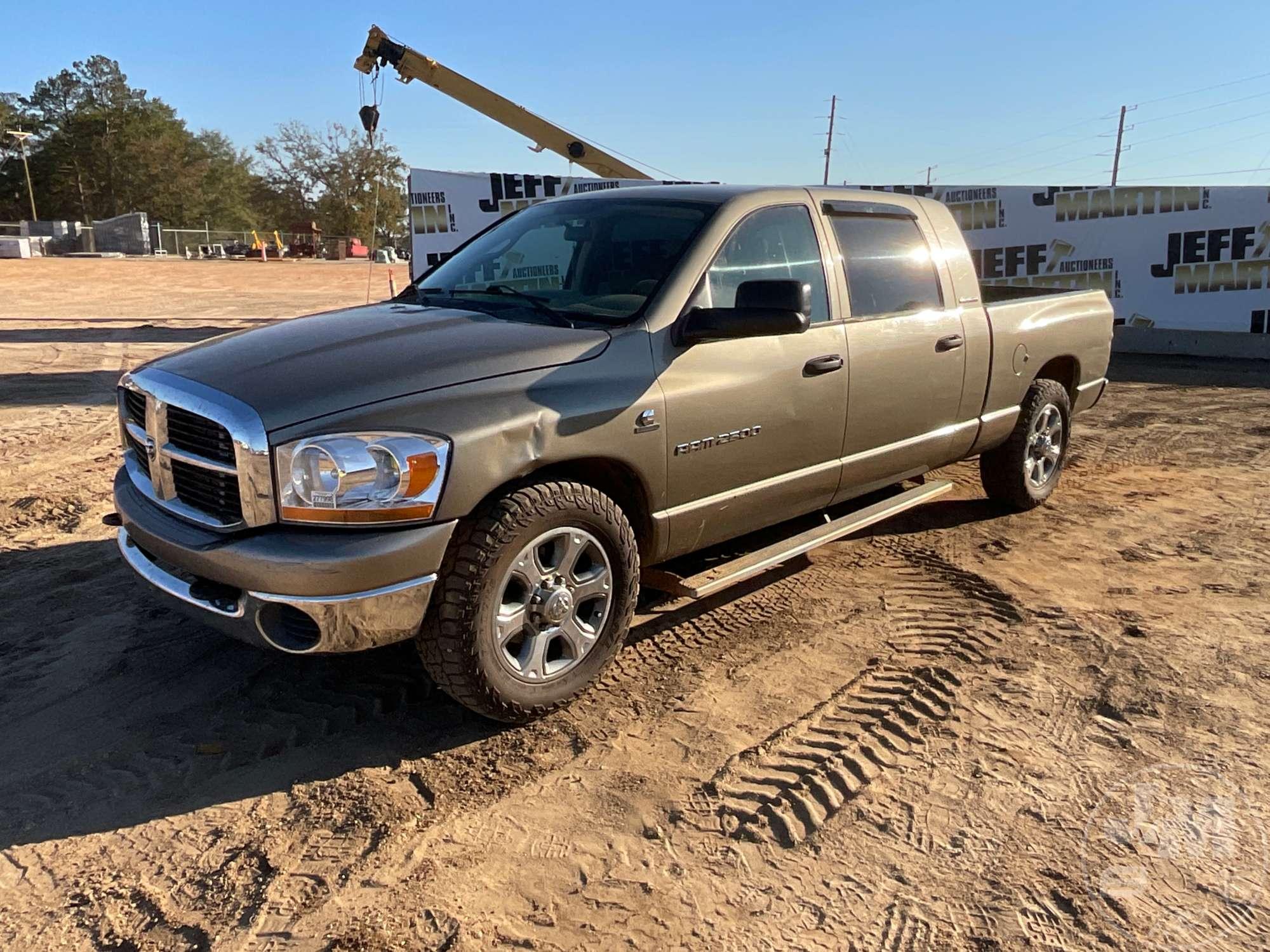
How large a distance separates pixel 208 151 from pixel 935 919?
90.3m

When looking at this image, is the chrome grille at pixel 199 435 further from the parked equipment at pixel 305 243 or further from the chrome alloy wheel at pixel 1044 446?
the parked equipment at pixel 305 243

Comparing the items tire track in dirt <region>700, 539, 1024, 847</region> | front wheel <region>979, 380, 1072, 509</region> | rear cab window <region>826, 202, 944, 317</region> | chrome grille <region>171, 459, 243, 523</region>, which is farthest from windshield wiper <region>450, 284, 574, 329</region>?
front wheel <region>979, 380, 1072, 509</region>

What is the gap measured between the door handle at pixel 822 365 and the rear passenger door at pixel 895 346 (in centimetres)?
12

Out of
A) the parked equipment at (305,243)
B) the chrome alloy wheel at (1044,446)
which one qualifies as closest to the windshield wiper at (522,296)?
the chrome alloy wheel at (1044,446)

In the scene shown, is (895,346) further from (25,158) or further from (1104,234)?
(25,158)

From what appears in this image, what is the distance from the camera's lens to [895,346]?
4.70m

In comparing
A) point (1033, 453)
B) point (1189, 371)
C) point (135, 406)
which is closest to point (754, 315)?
point (135, 406)

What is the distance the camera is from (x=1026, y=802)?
311 centimetres

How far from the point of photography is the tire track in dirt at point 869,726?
306cm

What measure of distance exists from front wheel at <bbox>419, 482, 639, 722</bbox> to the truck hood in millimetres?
Result: 488

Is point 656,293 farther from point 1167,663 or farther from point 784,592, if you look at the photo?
point 1167,663

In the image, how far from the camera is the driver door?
12.4 feet

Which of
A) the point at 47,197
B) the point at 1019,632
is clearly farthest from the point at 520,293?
the point at 47,197

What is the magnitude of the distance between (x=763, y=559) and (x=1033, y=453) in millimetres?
2922
